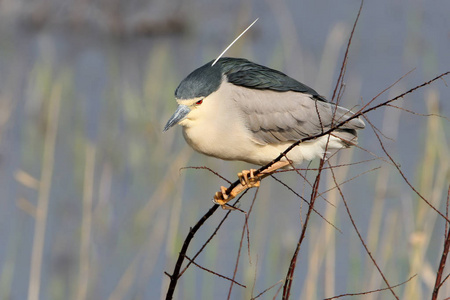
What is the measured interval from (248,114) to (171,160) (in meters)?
1.20

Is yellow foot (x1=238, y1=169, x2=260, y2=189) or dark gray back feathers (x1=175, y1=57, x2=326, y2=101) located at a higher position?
dark gray back feathers (x1=175, y1=57, x2=326, y2=101)

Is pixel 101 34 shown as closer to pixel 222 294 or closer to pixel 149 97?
pixel 149 97

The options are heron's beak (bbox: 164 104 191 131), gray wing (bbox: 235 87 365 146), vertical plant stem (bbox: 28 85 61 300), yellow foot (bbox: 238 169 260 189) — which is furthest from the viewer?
vertical plant stem (bbox: 28 85 61 300)

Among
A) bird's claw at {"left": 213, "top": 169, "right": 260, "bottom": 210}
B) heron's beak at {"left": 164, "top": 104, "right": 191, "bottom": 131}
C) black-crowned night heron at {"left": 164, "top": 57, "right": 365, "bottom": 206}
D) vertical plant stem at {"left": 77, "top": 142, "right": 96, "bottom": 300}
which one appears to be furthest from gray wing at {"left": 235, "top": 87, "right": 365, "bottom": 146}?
vertical plant stem at {"left": 77, "top": 142, "right": 96, "bottom": 300}

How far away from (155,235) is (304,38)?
294cm

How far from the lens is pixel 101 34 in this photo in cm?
698

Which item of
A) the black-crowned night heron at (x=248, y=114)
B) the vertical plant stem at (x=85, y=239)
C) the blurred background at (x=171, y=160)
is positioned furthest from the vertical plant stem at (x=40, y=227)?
the black-crowned night heron at (x=248, y=114)

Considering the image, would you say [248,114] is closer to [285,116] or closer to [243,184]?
[285,116]

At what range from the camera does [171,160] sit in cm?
430

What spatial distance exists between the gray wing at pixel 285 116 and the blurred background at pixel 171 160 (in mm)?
276

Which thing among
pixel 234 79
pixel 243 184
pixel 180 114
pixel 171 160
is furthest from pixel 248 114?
pixel 171 160

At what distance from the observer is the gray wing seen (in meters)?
3.13

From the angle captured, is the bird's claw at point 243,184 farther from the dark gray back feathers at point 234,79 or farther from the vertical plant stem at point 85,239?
the vertical plant stem at point 85,239

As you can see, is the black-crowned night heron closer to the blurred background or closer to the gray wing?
the gray wing
